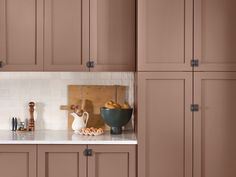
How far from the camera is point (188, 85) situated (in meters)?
3.07

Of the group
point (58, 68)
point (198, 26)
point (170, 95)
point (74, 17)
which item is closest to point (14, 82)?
point (58, 68)

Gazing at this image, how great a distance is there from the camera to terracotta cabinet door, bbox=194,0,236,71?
3062 mm

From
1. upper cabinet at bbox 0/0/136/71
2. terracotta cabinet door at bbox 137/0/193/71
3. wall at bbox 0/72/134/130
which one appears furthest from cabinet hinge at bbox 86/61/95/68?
terracotta cabinet door at bbox 137/0/193/71

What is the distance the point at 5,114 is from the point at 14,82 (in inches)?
11.6

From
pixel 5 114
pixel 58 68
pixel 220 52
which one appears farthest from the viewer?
pixel 5 114

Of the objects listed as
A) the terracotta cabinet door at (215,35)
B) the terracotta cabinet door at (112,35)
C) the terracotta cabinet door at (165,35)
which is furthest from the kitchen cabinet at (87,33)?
the terracotta cabinet door at (215,35)

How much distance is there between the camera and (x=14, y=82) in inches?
148

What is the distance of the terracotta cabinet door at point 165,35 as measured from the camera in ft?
10.1

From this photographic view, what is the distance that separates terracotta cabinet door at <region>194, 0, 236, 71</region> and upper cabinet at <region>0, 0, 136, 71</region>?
22.8 inches

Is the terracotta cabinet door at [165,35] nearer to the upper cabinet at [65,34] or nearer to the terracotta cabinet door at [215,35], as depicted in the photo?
the terracotta cabinet door at [215,35]

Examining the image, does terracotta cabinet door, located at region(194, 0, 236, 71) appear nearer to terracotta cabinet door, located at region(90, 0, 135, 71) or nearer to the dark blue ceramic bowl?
terracotta cabinet door, located at region(90, 0, 135, 71)

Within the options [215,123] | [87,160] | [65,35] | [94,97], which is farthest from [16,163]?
[215,123]

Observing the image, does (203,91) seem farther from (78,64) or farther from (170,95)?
(78,64)

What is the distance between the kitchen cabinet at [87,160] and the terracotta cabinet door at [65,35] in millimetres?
667
